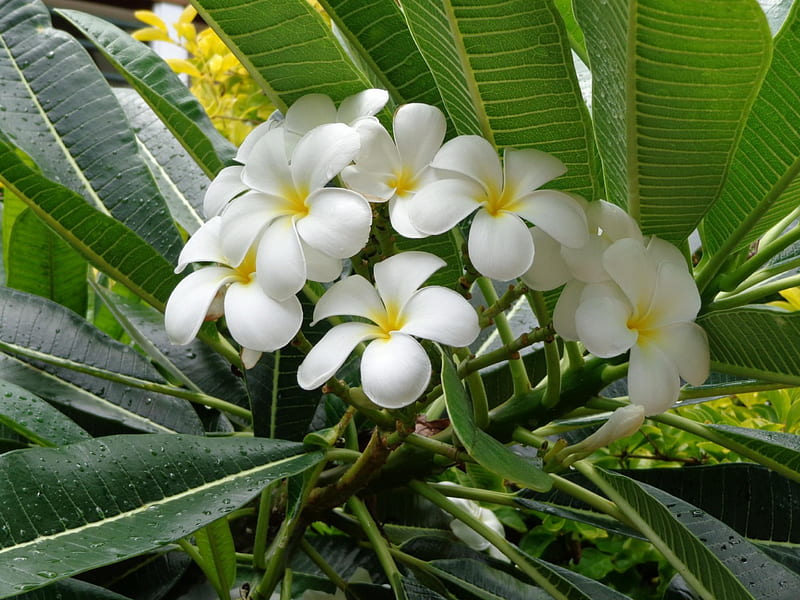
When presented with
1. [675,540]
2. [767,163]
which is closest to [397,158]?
[767,163]

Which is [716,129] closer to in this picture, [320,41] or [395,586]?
[320,41]

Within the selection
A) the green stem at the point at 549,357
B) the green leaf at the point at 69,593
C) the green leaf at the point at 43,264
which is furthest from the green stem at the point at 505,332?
the green leaf at the point at 43,264

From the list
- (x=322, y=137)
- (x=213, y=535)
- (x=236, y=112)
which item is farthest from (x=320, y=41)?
(x=236, y=112)

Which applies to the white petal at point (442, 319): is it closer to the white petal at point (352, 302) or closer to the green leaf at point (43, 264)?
the white petal at point (352, 302)

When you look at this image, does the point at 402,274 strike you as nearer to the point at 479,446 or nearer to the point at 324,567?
the point at 479,446

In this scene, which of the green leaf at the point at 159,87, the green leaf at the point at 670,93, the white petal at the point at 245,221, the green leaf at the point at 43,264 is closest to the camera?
the green leaf at the point at 670,93

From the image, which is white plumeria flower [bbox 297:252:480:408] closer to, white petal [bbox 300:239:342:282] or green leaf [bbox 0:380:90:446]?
white petal [bbox 300:239:342:282]

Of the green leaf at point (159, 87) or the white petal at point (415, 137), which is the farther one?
the green leaf at point (159, 87)
